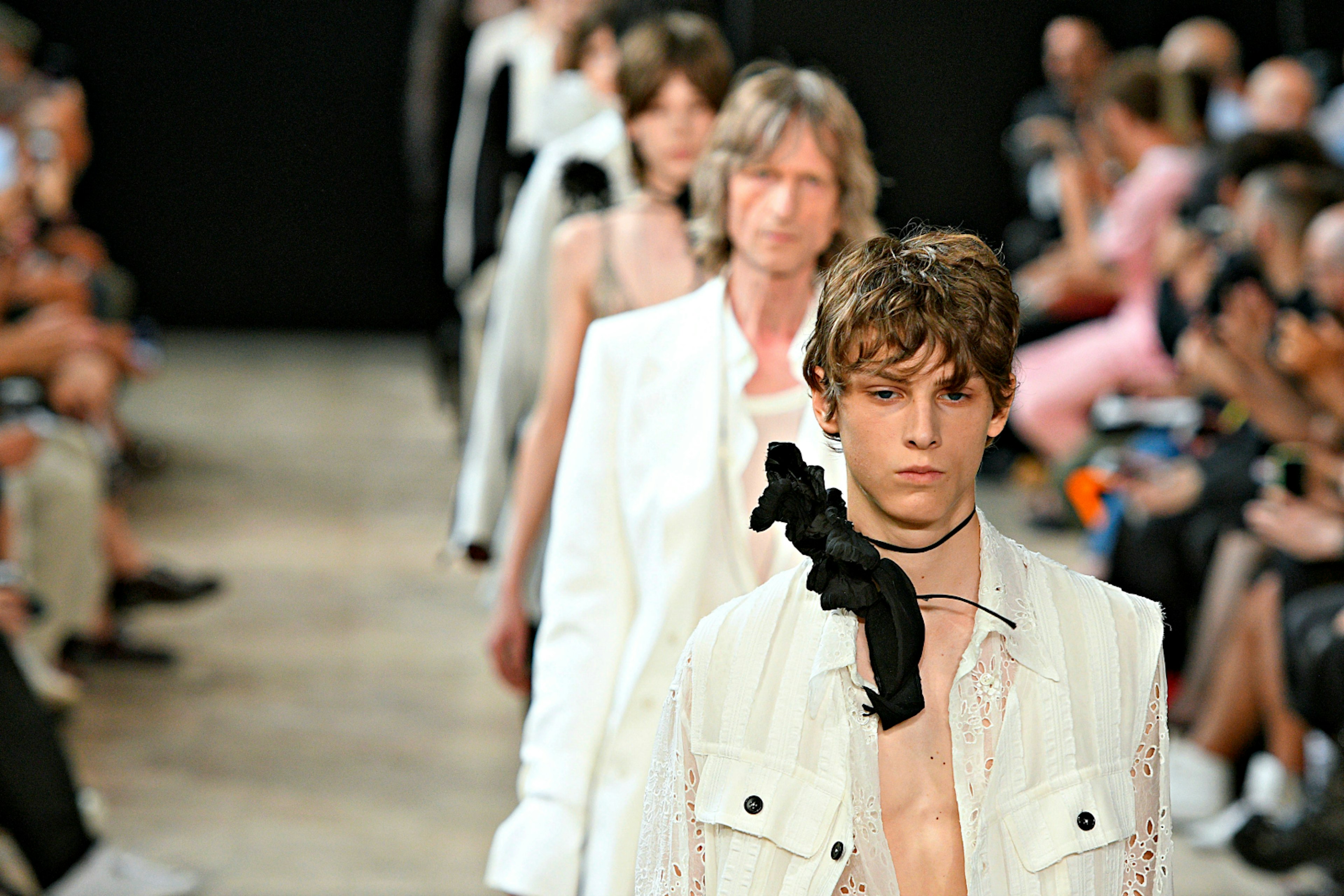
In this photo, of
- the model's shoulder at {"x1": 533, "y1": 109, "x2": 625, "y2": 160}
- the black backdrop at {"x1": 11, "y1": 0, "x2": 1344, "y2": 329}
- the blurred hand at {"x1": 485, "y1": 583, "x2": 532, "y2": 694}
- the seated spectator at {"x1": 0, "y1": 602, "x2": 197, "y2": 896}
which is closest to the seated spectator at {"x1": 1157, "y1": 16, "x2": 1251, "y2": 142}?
the model's shoulder at {"x1": 533, "y1": 109, "x2": 625, "y2": 160}

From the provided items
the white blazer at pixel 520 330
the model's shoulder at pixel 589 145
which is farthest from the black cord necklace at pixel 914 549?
the model's shoulder at pixel 589 145

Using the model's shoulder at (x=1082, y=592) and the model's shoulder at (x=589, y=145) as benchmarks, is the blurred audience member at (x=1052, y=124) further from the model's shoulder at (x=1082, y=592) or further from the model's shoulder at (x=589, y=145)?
the model's shoulder at (x=1082, y=592)

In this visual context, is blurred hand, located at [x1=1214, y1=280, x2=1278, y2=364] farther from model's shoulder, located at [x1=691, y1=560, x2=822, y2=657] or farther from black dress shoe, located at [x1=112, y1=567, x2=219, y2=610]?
black dress shoe, located at [x1=112, y1=567, x2=219, y2=610]

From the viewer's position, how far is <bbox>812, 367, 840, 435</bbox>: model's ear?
57.3 inches

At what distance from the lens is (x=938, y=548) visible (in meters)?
1.43

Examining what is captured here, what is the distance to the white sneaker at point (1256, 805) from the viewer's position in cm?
403

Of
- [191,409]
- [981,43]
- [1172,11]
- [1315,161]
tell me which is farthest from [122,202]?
[1315,161]

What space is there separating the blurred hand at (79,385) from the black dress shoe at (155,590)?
1.93ft

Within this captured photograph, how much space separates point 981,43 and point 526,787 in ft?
24.7

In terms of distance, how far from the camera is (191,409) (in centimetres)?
955

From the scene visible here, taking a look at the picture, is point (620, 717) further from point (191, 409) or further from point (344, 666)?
point (191, 409)

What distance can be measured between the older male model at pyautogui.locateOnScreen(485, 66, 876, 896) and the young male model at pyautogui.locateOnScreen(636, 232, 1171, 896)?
0.59 m

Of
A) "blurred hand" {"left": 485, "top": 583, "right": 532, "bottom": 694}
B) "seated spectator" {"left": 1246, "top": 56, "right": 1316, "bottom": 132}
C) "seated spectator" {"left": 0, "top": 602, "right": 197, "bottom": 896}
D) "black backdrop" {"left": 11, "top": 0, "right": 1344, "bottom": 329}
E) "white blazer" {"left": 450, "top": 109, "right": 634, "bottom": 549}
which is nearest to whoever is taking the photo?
"blurred hand" {"left": 485, "top": 583, "right": 532, "bottom": 694}

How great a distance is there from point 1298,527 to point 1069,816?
278 centimetres
